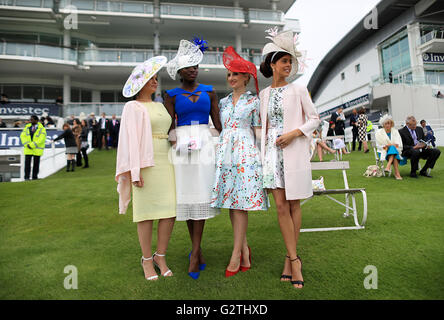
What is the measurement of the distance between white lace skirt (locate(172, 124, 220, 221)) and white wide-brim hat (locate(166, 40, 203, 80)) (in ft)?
1.82

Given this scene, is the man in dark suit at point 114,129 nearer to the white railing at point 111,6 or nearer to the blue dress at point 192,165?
the white railing at point 111,6

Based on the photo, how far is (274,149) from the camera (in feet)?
8.05

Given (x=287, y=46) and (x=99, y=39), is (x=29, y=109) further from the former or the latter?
(x=287, y=46)

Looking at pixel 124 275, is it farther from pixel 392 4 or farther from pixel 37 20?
pixel 392 4

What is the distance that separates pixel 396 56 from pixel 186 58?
2842cm

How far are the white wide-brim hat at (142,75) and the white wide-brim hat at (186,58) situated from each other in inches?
4.0

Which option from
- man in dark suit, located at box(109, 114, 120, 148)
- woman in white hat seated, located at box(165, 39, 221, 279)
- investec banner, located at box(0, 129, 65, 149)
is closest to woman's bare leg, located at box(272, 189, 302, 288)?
woman in white hat seated, located at box(165, 39, 221, 279)

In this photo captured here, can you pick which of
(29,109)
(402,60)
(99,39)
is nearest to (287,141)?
(29,109)

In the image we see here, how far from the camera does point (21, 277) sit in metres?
2.50

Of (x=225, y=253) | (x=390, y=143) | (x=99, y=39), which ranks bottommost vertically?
(x=225, y=253)

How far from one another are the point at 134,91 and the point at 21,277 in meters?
1.96

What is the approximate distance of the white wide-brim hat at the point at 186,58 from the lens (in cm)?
254

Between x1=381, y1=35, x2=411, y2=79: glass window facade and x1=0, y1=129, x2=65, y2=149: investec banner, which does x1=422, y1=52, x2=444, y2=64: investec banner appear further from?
x1=0, y1=129, x2=65, y2=149: investec banner

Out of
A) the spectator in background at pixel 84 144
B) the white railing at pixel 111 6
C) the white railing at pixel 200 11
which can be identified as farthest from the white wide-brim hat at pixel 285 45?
the white railing at pixel 111 6
